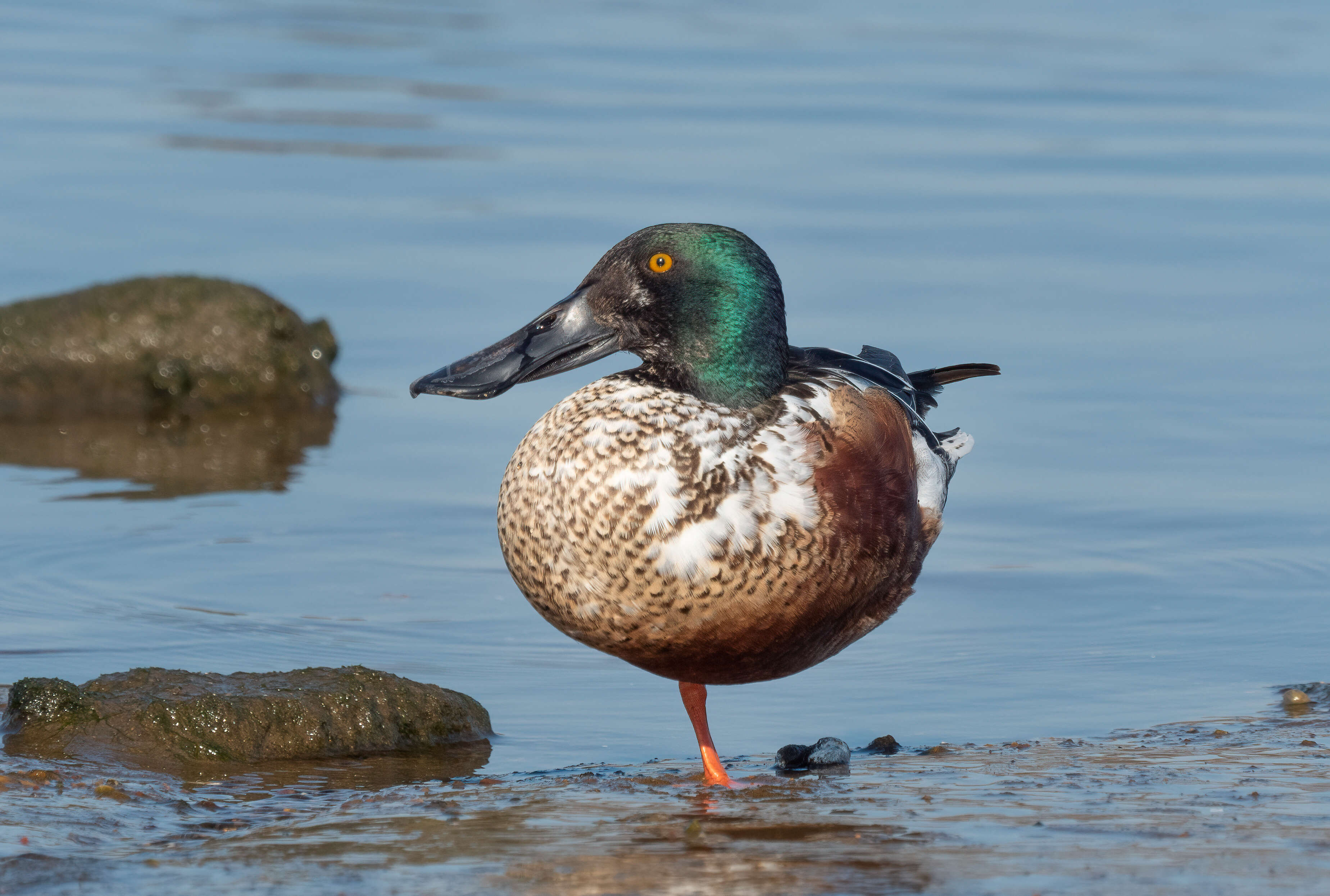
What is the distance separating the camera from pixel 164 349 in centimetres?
847

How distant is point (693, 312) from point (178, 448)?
4093 millimetres

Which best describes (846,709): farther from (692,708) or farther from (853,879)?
(853,879)

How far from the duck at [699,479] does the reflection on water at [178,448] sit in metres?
3.05

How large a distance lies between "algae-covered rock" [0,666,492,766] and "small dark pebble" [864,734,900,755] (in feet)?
3.27

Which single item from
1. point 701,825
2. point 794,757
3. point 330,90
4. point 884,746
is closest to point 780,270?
point 884,746

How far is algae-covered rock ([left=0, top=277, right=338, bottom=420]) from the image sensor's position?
8.36m

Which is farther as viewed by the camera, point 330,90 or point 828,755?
point 330,90

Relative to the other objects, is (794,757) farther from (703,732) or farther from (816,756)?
(703,732)

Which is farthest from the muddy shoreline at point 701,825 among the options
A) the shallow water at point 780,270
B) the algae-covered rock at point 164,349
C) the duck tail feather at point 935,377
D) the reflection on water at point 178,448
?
the algae-covered rock at point 164,349

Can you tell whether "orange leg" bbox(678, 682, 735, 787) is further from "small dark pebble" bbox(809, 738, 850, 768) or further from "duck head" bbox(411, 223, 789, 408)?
Result: "duck head" bbox(411, 223, 789, 408)

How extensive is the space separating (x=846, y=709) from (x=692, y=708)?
0.77 metres

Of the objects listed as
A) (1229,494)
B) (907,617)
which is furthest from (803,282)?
(907,617)

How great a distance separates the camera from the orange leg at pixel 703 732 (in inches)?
169

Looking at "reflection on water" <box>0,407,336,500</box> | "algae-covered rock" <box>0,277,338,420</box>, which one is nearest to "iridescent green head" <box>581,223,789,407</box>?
"reflection on water" <box>0,407,336,500</box>
